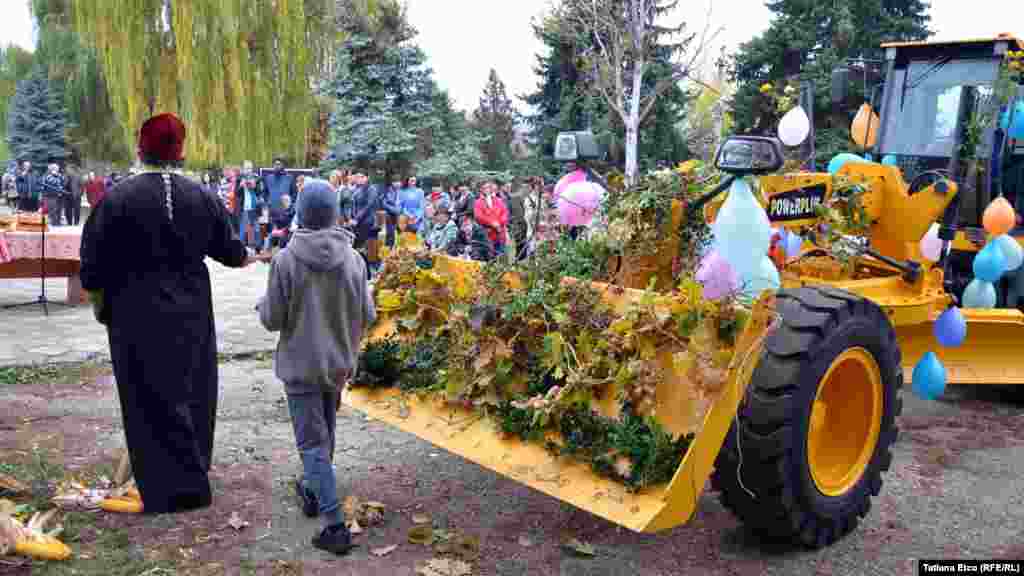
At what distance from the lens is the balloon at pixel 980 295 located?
264 inches

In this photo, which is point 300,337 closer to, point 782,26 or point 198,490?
point 198,490

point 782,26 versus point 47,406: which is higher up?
point 782,26

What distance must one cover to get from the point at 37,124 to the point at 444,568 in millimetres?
40464

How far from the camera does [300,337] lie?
4098mm

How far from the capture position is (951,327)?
5.92m

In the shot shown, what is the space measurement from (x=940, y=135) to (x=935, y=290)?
77.9 inches

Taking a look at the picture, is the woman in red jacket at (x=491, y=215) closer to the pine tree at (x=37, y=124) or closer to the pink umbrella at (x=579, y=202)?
the pink umbrella at (x=579, y=202)

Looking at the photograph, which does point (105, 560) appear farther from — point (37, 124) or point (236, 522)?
point (37, 124)

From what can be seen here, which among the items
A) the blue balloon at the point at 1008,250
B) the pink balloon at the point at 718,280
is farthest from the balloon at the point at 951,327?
the pink balloon at the point at 718,280

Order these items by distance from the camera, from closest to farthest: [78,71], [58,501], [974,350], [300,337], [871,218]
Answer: [300,337] → [58,501] → [871,218] → [974,350] → [78,71]

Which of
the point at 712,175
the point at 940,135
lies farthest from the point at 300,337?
the point at 940,135

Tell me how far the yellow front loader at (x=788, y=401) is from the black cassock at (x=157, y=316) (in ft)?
3.11

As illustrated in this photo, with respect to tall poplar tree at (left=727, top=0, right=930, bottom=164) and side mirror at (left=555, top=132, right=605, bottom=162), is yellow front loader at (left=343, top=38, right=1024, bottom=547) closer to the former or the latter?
side mirror at (left=555, top=132, right=605, bottom=162)

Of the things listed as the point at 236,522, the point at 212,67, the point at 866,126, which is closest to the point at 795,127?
the point at 866,126
